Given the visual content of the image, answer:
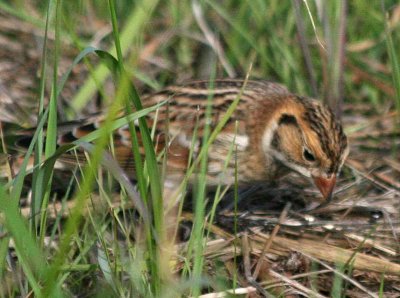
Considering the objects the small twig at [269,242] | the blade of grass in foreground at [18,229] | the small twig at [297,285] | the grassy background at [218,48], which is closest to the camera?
the blade of grass in foreground at [18,229]

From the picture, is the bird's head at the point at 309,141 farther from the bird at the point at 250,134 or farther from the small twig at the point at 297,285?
the small twig at the point at 297,285

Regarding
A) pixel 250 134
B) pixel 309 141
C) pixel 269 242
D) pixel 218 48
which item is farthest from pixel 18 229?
pixel 218 48

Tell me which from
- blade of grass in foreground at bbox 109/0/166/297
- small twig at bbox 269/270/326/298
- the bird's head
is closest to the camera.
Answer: blade of grass in foreground at bbox 109/0/166/297

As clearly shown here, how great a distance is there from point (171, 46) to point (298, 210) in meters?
1.49

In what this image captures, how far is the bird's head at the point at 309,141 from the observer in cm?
432

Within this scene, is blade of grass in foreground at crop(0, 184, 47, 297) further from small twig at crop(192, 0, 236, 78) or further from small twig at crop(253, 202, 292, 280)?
small twig at crop(192, 0, 236, 78)

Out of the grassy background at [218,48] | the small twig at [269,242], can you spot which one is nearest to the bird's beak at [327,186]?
the small twig at [269,242]

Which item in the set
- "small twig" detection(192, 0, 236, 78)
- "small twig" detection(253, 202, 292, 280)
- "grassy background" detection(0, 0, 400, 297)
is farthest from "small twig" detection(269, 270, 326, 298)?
"small twig" detection(192, 0, 236, 78)

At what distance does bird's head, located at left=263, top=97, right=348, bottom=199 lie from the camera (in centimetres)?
432

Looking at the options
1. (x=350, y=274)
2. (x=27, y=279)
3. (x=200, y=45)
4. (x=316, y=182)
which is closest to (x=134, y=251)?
(x=27, y=279)

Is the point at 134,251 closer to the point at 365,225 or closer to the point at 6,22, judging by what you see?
the point at 365,225

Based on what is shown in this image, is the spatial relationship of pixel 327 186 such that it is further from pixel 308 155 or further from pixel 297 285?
pixel 297 285

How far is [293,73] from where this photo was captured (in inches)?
210

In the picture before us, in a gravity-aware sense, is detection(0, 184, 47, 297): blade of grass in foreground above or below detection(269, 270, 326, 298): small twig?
above
